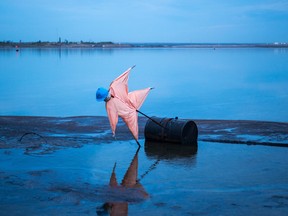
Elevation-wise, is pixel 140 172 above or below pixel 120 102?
below

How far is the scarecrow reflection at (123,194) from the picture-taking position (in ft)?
22.4

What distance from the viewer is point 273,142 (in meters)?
11.4

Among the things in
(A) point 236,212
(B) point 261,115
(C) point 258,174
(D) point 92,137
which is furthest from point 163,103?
(A) point 236,212

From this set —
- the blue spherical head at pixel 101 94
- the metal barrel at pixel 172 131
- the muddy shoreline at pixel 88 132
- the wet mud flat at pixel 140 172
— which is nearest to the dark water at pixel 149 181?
the wet mud flat at pixel 140 172

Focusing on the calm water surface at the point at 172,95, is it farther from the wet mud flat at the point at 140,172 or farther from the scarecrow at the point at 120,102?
the scarecrow at the point at 120,102

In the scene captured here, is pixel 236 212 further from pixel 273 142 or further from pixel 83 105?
pixel 83 105

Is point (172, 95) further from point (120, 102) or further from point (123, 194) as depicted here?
point (123, 194)

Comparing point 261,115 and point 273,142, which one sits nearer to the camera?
point 273,142

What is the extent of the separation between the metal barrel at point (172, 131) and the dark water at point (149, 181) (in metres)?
0.38

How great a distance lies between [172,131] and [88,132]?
119 inches

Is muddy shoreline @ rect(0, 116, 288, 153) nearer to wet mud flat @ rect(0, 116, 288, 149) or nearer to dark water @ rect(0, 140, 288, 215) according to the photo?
wet mud flat @ rect(0, 116, 288, 149)

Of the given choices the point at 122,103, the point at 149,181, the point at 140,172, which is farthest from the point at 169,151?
the point at 149,181

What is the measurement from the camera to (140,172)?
29.4ft

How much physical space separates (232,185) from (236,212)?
1.33 m
